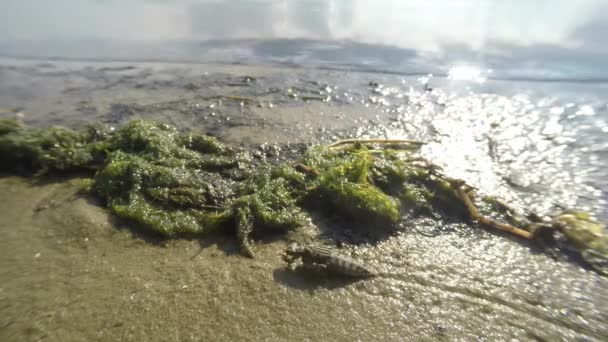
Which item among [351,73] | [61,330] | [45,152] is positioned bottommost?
[61,330]

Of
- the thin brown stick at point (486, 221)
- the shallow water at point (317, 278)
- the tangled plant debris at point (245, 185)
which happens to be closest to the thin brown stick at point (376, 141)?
the tangled plant debris at point (245, 185)

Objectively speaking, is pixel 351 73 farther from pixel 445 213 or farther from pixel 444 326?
pixel 444 326

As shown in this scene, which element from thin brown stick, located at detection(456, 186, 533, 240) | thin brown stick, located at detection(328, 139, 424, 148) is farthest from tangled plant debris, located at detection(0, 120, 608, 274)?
thin brown stick, located at detection(328, 139, 424, 148)

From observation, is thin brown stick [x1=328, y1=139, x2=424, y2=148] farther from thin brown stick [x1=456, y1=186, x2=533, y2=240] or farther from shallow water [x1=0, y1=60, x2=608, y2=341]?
thin brown stick [x1=456, y1=186, x2=533, y2=240]

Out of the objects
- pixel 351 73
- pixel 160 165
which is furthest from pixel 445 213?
pixel 351 73

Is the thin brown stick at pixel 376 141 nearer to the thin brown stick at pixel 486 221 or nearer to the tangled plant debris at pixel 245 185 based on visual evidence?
the tangled plant debris at pixel 245 185

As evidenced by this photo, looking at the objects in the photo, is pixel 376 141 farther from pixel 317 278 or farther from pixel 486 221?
pixel 317 278

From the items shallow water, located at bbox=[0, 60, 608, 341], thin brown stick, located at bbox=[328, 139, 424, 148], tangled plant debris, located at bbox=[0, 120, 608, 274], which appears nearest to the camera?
A: shallow water, located at bbox=[0, 60, 608, 341]

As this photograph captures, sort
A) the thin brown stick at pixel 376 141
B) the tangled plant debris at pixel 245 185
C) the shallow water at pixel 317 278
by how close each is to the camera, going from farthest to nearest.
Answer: the thin brown stick at pixel 376 141 → the tangled plant debris at pixel 245 185 → the shallow water at pixel 317 278
